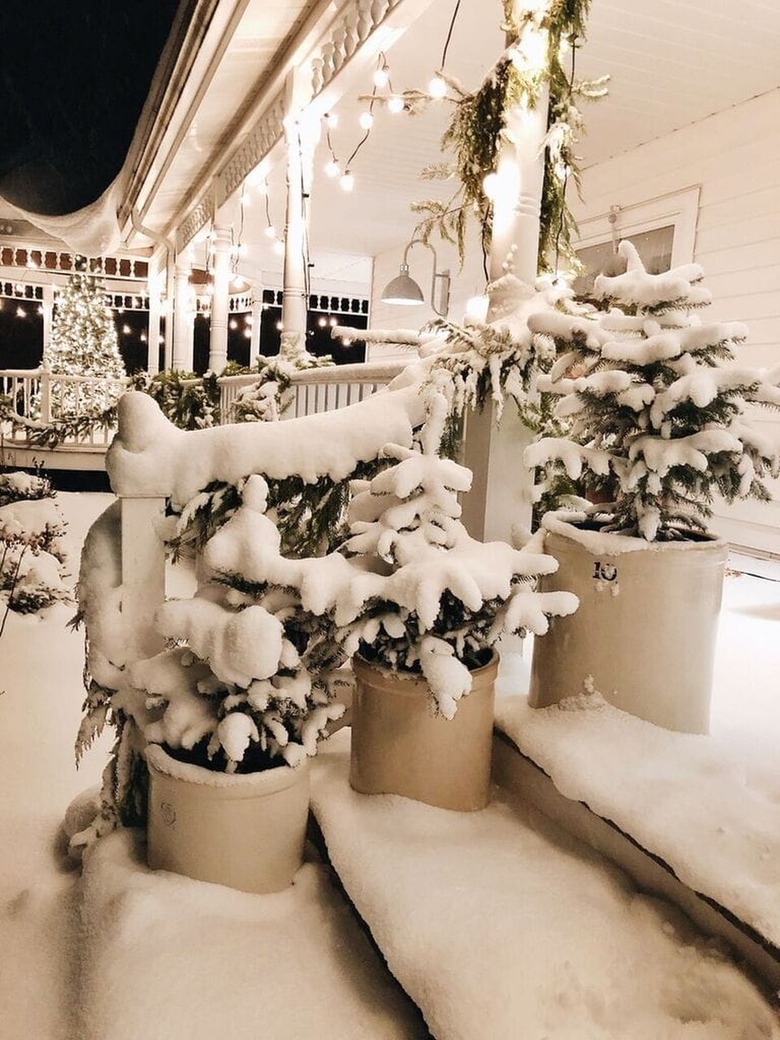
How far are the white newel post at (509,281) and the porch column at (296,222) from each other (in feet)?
10.1

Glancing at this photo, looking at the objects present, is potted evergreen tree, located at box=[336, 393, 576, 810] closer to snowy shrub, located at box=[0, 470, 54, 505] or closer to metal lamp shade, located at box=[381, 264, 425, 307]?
snowy shrub, located at box=[0, 470, 54, 505]

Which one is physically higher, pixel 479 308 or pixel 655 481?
pixel 479 308

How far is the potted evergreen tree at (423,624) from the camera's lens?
69.6 inches

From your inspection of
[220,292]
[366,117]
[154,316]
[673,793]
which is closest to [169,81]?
[366,117]

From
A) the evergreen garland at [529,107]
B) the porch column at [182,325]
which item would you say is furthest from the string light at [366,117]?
the porch column at [182,325]

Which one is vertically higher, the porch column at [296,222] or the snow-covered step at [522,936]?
the porch column at [296,222]

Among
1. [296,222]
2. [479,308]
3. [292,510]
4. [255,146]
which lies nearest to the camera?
[292,510]

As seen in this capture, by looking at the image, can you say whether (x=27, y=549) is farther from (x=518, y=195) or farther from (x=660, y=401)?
(x=660, y=401)

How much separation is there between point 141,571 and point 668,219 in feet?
20.1

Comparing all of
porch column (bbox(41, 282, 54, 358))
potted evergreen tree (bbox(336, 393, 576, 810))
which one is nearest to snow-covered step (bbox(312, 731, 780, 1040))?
potted evergreen tree (bbox(336, 393, 576, 810))

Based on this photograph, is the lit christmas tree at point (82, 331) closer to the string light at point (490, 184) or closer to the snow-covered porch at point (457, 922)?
the string light at point (490, 184)

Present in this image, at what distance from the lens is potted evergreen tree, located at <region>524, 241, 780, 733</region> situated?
6.36 ft

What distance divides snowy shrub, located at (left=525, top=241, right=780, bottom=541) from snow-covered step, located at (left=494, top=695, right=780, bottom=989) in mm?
535

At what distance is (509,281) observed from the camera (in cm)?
250
